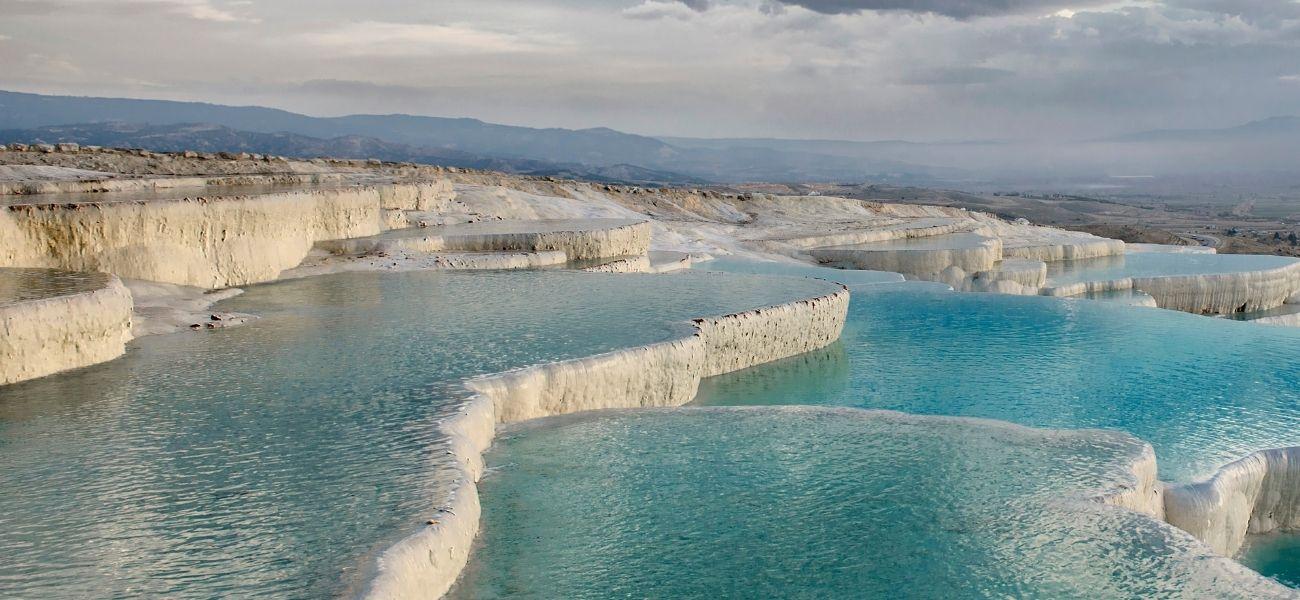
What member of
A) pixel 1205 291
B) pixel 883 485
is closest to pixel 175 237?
pixel 883 485

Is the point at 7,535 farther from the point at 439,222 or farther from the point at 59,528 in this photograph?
the point at 439,222

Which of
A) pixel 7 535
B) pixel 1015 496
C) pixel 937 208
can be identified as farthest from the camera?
pixel 937 208

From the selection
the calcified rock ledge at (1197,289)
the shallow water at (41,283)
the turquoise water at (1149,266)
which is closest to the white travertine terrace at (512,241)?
the shallow water at (41,283)

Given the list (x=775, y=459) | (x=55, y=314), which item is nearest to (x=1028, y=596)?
(x=775, y=459)

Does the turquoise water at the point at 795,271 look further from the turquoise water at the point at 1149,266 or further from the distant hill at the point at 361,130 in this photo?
the distant hill at the point at 361,130

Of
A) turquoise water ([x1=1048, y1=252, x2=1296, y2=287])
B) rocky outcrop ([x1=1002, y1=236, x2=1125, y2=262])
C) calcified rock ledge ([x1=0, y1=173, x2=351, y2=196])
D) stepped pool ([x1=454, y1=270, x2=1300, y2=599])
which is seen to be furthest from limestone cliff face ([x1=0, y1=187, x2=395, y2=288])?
rocky outcrop ([x1=1002, y1=236, x2=1125, y2=262])

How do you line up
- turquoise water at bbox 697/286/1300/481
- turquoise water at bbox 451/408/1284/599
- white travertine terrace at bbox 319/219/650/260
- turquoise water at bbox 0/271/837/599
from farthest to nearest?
white travertine terrace at bbox 319/219/650/260 → turquoise water at bbox 697/286/1300/481 → turquoise water at bbox 451/408/1284/599 → turquoise water at bbox 0/271/837/599

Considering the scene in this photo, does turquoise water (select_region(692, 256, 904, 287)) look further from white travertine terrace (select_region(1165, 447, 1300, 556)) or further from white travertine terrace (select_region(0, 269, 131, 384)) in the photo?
white travertine terrace (select_region(0, 269, 131, 384))
